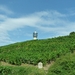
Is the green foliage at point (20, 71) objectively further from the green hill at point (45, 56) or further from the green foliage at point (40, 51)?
the green foliage at point (40, 51)

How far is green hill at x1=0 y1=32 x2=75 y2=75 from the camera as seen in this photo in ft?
62.5

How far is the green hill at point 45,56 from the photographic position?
62.5 feet

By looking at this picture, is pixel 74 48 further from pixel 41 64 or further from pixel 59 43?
pixel 41 64

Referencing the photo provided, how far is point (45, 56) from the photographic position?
22.8 metres

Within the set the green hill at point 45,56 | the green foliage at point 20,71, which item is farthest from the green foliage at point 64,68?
the green foliage at point 20,71

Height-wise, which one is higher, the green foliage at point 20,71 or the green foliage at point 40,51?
the green foliage at point 40,51

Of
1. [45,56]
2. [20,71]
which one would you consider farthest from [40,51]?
[20,71]

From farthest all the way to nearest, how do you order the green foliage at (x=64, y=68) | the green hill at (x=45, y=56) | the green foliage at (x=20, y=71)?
the green hill at (x=45, y=56) < the green foliage at (x=64, y=68) < the green foliage at (x=20, y=71)

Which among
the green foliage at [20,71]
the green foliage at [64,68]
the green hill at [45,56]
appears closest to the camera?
the green foliage at [20,71]

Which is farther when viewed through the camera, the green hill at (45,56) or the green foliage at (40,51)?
the green foliage at (40,51)

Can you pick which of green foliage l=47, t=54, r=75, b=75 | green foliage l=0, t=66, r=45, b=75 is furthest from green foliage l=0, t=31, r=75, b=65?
green foliage l=0, t=66, r=45, b=75

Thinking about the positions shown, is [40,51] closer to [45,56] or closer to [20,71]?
[45,56]

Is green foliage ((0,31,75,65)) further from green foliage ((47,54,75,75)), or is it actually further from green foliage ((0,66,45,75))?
green foliage ((0,66,45,75))

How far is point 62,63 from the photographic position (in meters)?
20.1
